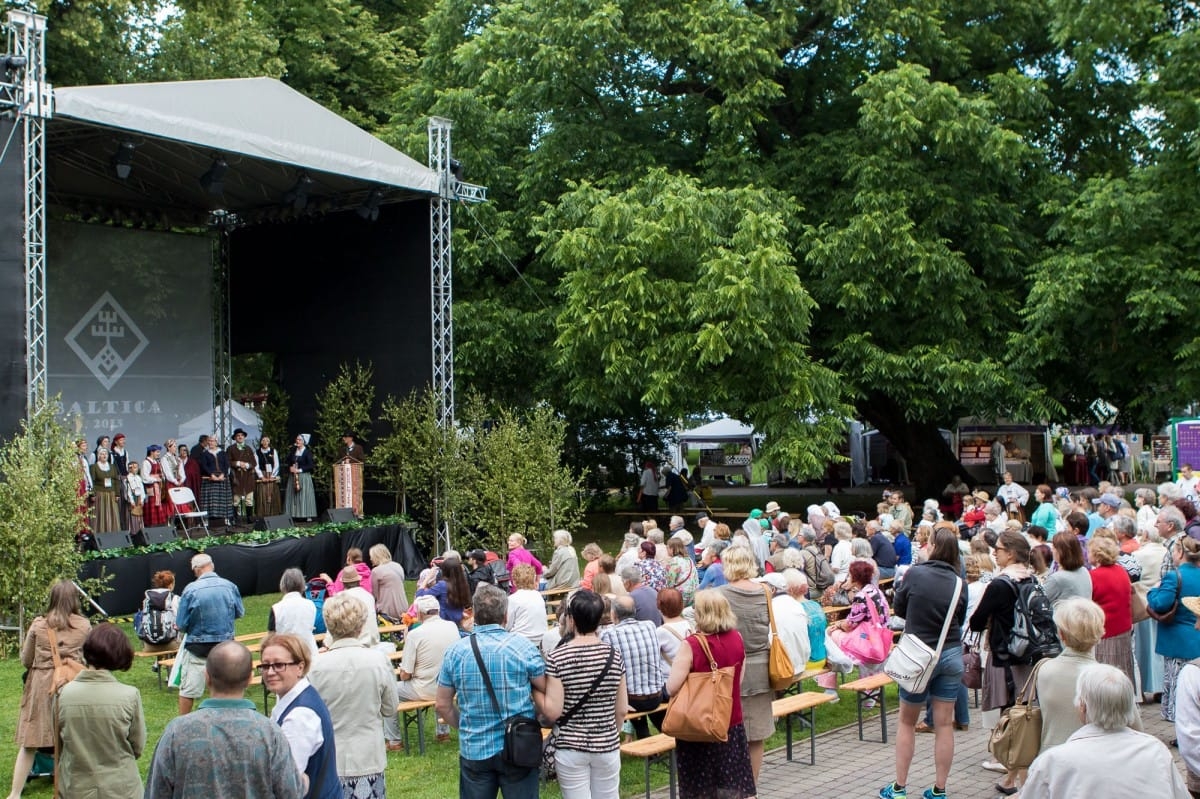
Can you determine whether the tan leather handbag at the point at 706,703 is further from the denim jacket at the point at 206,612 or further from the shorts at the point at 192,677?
the shorts at the point at 192,677

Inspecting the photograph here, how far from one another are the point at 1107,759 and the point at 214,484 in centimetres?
1573

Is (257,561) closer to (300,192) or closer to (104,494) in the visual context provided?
(104,494)

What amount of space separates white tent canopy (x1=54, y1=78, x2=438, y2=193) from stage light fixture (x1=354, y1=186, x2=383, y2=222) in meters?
0.68

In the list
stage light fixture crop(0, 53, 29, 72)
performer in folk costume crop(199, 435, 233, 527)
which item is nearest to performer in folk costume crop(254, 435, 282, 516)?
performer in folk costume crop(199, 435, 233, 527)

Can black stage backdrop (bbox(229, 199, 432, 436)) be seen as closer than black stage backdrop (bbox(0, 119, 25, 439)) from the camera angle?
No

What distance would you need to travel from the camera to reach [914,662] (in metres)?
5.93

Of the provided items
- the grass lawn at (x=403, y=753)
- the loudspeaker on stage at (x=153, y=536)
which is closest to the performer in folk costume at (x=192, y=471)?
the loudspeaker on stage at (x=153, y=536)

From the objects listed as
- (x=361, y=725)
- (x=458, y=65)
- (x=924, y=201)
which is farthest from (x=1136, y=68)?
(x=361, y=725)

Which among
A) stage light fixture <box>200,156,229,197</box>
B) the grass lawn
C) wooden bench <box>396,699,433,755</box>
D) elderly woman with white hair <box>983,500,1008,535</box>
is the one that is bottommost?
the grass lawn

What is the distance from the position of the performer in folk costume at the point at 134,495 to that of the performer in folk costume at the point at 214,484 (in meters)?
1.21

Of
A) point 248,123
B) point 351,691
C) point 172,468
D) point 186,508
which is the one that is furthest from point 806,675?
point 172,468

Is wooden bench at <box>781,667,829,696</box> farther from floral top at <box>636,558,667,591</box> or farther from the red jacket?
the red jacket

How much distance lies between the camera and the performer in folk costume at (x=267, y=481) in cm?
1842

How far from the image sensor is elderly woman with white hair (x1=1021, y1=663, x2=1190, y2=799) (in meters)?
3.52
